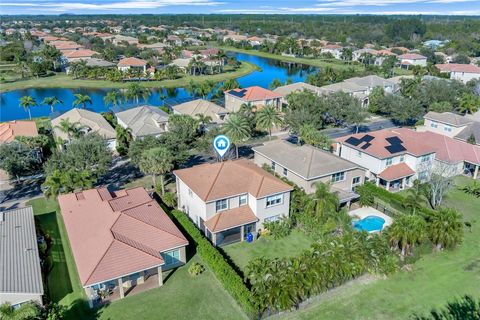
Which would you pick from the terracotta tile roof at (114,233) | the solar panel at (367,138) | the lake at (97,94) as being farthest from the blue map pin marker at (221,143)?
the lake at (97,94)

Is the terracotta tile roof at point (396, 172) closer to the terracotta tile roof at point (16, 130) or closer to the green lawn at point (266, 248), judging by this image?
the green lawn at point (266, 248)

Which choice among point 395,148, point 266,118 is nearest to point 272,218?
point 395,148

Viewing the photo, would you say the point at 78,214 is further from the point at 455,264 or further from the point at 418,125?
the point at 418,125

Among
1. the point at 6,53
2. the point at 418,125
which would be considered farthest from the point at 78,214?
the point at 6,53

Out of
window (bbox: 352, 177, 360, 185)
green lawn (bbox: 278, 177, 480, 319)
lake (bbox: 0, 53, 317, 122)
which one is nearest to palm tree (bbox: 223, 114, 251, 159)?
window (bbox: 352, 177, 360, 185)

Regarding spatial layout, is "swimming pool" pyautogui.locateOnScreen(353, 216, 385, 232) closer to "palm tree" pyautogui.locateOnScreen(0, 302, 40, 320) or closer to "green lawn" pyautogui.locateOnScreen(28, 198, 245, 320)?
"green lawn" pyautogui.locateOnScreen(28, 198, 245, 320)
